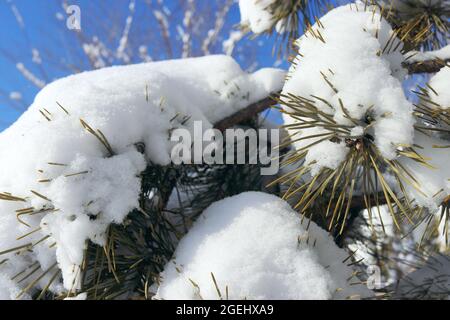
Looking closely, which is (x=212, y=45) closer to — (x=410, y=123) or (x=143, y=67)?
(x=143, y=67)

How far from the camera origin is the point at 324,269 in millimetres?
582

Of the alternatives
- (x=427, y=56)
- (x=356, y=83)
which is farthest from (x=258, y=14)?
(x=356, y=83)

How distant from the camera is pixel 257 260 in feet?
1.81

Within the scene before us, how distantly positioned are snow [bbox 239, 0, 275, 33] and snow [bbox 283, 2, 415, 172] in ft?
1.46

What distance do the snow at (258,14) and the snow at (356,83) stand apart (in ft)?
1.46

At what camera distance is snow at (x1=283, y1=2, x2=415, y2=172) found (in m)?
0.56

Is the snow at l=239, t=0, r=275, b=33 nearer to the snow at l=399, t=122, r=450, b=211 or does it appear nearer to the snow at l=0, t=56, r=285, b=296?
the snow at l=0, t=56, r=285, b=296

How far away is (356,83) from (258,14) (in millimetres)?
606

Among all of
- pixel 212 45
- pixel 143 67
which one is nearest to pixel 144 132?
pixel 143 67

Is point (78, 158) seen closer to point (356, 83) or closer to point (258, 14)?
point (356, 83)

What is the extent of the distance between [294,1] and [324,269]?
2.60 feet

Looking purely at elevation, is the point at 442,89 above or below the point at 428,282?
above

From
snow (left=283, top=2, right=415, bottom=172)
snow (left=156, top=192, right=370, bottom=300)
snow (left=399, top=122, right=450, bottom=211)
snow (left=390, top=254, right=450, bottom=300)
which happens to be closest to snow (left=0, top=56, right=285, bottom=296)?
snow (left=156, top=192, right=370, bottom=300)

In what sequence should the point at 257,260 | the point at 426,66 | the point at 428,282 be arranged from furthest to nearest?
the point at 428,282 → the point at 426,66 → the point at 257,260
